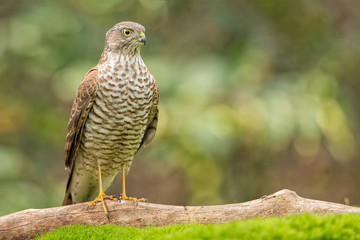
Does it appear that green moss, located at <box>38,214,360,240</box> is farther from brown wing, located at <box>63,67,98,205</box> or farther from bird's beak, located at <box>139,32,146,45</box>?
bird's beak, located at <box>139,32,146,45</box>

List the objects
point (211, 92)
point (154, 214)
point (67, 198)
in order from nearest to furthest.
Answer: point (154, 214) → point (67, 198) → point (211, 92)

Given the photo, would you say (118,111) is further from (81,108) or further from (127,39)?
(127,39)

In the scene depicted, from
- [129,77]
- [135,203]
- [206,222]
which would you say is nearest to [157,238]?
[206,222]

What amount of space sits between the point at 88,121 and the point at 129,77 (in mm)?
614

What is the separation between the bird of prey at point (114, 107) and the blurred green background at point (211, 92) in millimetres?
2061

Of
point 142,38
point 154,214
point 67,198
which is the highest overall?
point 142,38

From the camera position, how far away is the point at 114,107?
15.5 ft

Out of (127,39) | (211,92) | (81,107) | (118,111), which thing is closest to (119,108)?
(118,111)

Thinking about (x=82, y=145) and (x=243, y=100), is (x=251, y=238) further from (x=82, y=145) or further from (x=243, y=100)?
(x=243, y=100)

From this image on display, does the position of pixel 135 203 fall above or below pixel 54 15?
below

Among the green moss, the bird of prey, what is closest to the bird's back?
the bird of prey

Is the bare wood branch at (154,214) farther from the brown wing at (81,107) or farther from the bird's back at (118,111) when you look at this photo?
the brown wing at (81,107)

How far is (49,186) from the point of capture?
28.7ft

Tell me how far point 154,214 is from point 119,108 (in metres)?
1.03
